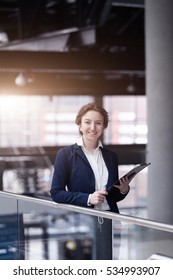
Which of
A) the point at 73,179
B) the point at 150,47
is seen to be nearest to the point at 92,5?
the point at 150,47

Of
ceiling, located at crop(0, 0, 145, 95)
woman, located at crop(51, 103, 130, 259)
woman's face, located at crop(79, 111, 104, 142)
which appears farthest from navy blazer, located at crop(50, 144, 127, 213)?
ceiling, located at crop(0, 0, 145, 95)

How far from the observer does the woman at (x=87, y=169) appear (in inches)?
127

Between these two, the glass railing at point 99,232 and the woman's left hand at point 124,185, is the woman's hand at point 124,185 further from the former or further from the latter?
the glass railing at point 99,232

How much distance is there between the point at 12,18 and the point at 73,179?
7.98 m

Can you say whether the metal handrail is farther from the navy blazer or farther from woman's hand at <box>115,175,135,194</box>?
woman's hand at <box>115,175,135,194</box>

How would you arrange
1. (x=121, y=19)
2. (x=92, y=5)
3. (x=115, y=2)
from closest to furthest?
(x=115, y=2), (x=92, y=5), (x=121, y=19)

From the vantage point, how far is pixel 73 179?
3.27 m

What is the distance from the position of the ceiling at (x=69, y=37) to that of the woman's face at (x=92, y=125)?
6.01m

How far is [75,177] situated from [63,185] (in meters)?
0.09

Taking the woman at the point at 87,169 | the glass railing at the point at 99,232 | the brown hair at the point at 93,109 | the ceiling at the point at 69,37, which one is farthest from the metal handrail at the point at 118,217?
the ceiling at the point at 69,37

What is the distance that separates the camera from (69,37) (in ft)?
35.6

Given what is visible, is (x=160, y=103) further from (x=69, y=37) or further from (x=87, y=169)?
(x=69, y=37)

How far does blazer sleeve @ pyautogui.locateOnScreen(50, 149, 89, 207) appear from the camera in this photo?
3207 millimetres

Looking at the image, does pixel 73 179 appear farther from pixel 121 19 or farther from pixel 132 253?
pixel 121 19
